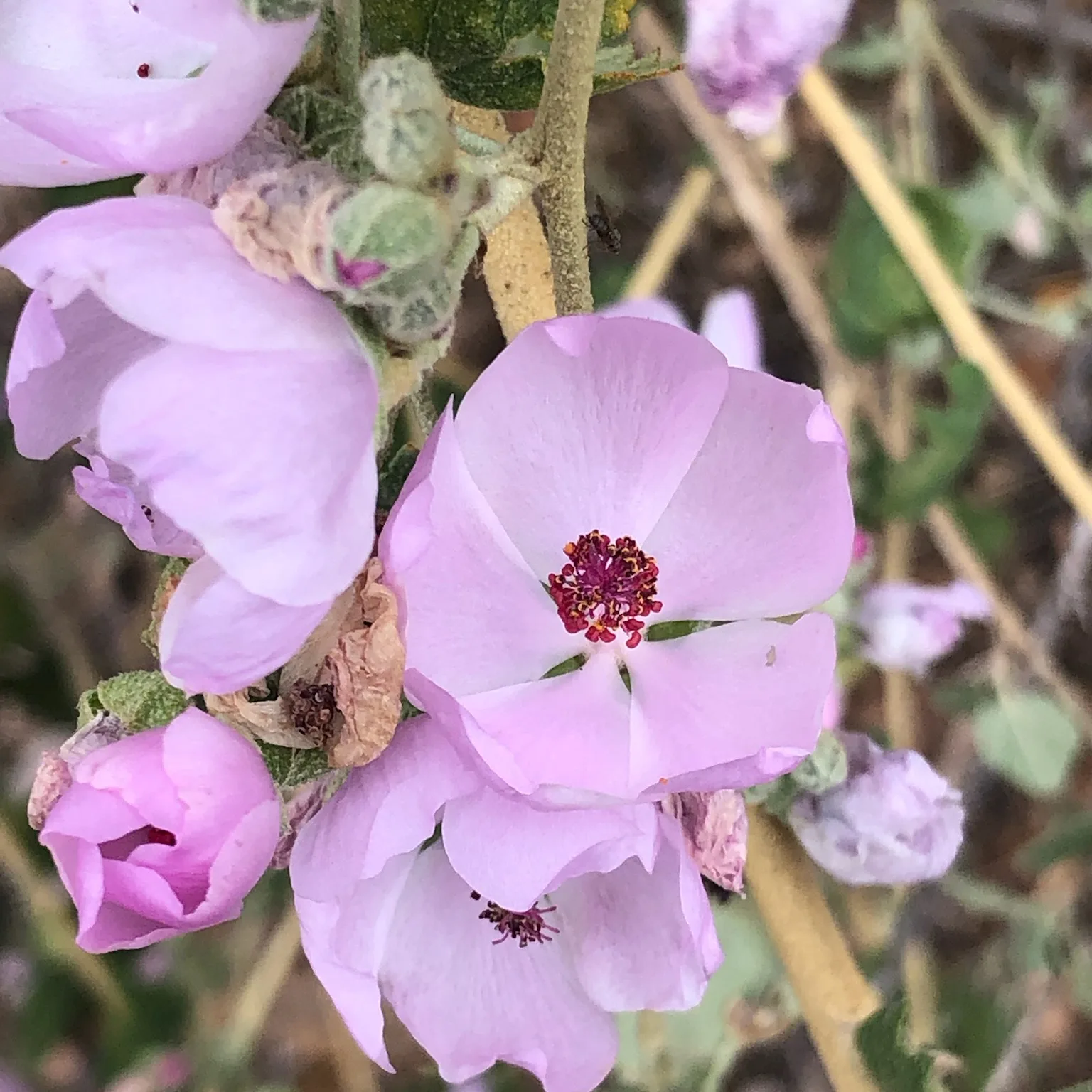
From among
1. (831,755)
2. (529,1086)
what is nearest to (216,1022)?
(529,1086)

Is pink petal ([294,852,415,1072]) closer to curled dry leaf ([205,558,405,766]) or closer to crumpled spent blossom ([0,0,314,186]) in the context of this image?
curled dry leaf ([205,558,405,766])

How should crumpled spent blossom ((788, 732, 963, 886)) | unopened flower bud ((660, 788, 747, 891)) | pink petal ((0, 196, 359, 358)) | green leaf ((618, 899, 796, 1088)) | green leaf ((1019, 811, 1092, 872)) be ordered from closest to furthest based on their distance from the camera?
1. pink petal ((0, 196, 359, 358))
2. unopened flower bud ((660, 788, 747, 891))
3. crumpled spent blossom ((788, 732, 963, 886))
4. green leaf ((618, 899, 796, 1088))
5. green leaf ((1019, 811, 1092, 872))

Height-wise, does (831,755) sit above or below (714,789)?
below

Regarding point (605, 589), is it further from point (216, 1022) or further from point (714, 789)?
point (216, 1022)

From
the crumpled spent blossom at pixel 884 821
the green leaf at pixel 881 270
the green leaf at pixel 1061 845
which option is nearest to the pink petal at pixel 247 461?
the crumpled spent blossom at pixel 884 821

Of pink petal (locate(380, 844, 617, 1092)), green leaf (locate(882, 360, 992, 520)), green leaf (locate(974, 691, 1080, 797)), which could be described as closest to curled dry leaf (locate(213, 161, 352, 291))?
pink petal (locate(380, 844, 617, 1092))

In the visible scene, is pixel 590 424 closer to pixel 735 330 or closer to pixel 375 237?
pixel 375 237

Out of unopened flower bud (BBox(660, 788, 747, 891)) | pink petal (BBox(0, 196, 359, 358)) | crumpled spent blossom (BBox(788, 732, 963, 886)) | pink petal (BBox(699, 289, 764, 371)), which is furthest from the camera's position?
pink petal (BBox(699, 289, 764, 371))
